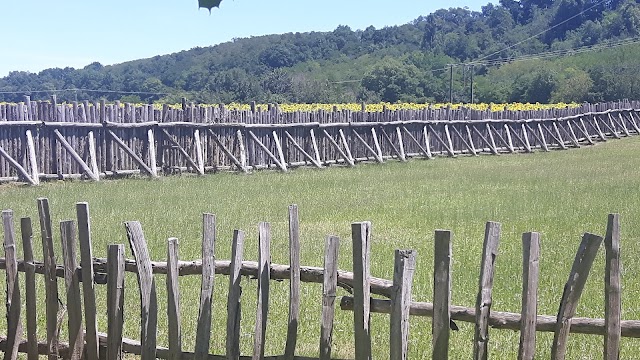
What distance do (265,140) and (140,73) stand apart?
151ft

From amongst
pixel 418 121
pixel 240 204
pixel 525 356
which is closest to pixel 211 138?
pixel 240 204

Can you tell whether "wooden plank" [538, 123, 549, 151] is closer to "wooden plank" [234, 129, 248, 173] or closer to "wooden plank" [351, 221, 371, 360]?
"wooden plank" [234, 129, 248, 173]

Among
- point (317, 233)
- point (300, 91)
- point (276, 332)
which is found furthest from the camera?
point (300, 91)

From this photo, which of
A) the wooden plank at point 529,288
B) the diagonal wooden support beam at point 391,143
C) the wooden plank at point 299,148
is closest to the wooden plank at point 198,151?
the wooden plank at point 299,148

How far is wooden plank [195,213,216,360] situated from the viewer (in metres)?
5.00

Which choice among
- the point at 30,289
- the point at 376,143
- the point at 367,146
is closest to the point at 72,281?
the point at 30,289

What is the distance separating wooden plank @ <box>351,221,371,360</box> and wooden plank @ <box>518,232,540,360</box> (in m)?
0.84

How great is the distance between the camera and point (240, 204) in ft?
50.1

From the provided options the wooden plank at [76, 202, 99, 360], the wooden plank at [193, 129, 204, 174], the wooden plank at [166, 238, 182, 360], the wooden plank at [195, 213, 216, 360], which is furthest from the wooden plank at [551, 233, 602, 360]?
the wooden plank at [193, 129, 204, 174]

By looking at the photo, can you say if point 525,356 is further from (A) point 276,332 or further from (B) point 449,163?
(B) point 449,163

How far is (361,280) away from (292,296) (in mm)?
593

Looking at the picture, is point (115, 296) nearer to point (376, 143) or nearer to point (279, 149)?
point (279, 149)

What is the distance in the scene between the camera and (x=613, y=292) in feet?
15.0

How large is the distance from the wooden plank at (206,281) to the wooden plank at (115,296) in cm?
56
